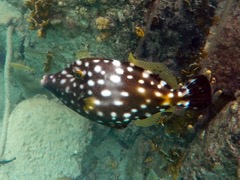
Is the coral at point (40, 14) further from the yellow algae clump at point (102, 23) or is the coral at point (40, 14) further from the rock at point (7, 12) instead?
the rock at point (7, 12)

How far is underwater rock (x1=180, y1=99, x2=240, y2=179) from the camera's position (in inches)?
115

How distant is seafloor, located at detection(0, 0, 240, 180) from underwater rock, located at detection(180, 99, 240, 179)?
0.04 ft

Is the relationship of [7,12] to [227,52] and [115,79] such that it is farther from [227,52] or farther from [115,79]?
[227,52]

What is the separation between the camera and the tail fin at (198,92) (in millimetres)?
2916

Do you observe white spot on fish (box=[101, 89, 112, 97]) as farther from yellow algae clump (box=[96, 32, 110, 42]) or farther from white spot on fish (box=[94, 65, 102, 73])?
yellow algae clump (box=[96, 32, 110, 42])

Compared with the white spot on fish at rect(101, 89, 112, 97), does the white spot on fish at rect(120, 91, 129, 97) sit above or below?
above

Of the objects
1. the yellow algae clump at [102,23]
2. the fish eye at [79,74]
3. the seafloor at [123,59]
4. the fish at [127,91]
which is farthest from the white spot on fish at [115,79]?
the yellow algae clump at [102,23]

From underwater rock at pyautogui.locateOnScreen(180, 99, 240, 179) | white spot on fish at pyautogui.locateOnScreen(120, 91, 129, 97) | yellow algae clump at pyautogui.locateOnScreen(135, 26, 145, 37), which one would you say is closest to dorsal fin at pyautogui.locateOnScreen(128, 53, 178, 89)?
white spot on fish at pyautogui.locateOnScreen(120, 91, 129, 97)

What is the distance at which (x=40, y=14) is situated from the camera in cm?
489

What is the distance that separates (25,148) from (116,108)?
3988 mm

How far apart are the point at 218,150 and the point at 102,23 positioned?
2600 millimetres

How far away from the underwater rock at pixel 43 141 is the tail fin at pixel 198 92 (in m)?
3.87

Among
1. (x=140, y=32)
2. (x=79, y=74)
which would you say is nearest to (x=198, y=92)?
(x=79, y=74)

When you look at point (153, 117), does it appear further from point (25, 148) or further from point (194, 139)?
point (25, 148)
